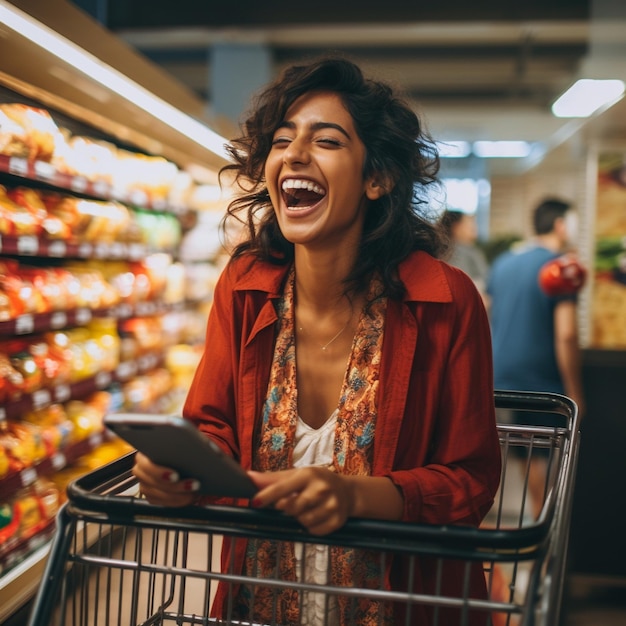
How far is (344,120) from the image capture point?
1608 mm

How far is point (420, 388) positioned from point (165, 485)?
55cm

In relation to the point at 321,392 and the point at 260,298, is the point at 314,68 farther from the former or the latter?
the point at 321,392

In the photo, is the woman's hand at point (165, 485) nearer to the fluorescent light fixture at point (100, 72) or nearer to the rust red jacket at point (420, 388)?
the rust red jacket at point (420, 388)

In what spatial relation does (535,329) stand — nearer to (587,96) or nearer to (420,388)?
(420,388)

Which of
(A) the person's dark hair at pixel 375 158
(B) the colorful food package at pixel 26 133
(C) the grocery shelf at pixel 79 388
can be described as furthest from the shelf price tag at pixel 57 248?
(A) the person's dark hair at pixel 375 158

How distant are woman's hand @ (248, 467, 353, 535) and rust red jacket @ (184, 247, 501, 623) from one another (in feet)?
0.87

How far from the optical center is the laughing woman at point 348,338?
1.51m

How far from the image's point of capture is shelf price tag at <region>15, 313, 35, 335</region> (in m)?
3.37

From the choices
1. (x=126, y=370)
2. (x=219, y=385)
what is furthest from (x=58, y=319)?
(x=219, y=385)

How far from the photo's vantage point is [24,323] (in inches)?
135

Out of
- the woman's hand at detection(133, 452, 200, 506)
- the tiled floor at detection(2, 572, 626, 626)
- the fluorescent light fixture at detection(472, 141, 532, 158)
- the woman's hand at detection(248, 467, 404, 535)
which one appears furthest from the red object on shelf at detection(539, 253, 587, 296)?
the fluorescent light fixture at detection(472, 141, 532, 158)

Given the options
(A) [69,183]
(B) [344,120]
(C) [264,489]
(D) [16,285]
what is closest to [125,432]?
(C) [264,489]

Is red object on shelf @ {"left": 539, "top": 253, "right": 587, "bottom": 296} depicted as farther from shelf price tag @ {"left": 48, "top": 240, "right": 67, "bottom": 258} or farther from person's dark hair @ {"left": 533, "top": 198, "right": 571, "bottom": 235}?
shelf price tag @ {"left": 48, "top": 240, "right": 67, "bottom": 258}

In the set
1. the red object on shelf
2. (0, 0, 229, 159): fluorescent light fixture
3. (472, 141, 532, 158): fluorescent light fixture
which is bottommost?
the red object on shelf
